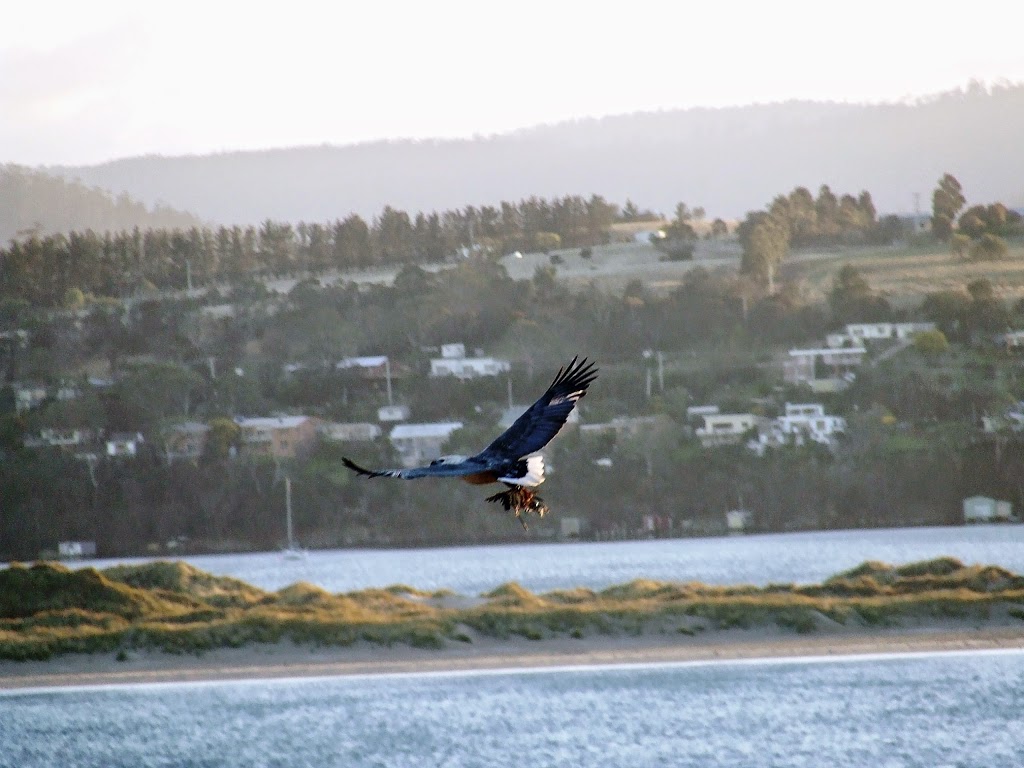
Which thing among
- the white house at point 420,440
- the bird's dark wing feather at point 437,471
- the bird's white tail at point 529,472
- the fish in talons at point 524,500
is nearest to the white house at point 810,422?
the white house at point 420,440

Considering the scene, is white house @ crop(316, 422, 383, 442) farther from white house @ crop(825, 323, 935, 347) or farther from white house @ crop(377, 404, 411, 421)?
white house @ crop(825, 323, 935, 347)

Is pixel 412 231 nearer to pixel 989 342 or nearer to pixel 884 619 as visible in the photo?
pixel 989 342

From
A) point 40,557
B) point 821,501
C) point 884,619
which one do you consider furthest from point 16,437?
A: point 884,619

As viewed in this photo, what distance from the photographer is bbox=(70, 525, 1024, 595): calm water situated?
61531 millimetres

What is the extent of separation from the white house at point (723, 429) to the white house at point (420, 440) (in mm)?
11981

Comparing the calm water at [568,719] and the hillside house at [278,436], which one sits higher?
the hillside house at [278,436]

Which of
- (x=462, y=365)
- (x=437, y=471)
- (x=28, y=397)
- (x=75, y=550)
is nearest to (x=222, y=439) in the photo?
(x=75, y=550)

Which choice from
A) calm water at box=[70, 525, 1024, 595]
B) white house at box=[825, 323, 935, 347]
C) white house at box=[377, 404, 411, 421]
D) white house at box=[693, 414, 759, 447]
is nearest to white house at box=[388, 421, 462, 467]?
white house at box=[377, 404, 411, 421]

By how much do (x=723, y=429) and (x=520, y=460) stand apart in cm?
7124

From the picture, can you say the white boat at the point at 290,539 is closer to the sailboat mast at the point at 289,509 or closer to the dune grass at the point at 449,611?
the sailboat mast at the point at 289,509

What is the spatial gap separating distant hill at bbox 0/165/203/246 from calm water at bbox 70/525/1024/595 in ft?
87.1

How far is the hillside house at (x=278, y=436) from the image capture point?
268 feet

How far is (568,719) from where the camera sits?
37.3 meters

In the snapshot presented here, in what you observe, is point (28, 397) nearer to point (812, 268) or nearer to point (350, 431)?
point (350, 431)
